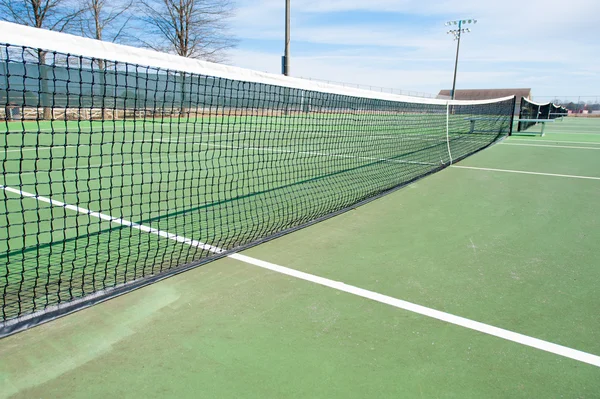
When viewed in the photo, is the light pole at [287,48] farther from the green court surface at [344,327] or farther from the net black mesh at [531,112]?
the green court surface at [344,327]

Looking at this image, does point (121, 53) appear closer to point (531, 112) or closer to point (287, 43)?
point (287, 43)

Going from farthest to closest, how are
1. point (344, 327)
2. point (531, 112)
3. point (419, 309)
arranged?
point (531, 112) < point (419, 309) < point (344, 327)

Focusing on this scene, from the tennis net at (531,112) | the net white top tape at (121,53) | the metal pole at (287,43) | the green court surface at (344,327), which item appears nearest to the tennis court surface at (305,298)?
the green court surface at (344,327)

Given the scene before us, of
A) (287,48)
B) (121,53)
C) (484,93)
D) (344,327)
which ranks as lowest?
(344,327)

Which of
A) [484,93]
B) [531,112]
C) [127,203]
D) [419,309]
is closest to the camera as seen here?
[419,309]

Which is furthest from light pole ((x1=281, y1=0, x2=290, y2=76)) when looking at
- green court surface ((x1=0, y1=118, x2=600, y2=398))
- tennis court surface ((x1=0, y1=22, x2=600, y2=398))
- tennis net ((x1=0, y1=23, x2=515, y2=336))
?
green court surface ((x1=0, y1=118, x2=600, y2=398))

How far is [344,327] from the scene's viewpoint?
104 inches

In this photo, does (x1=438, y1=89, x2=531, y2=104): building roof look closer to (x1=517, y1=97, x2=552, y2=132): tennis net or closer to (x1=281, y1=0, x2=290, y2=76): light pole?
(x1=517, y1=97, x2=552, y2=132): tennis net

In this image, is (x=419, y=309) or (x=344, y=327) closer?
(x=344, y=327)

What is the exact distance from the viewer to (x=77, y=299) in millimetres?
2838

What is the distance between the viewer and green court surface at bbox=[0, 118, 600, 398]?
2143mm

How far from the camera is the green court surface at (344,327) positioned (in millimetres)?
2143

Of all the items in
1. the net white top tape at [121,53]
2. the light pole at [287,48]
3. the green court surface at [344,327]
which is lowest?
the green court surface at [344,327]

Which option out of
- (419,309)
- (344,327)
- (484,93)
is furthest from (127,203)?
(484,93)
